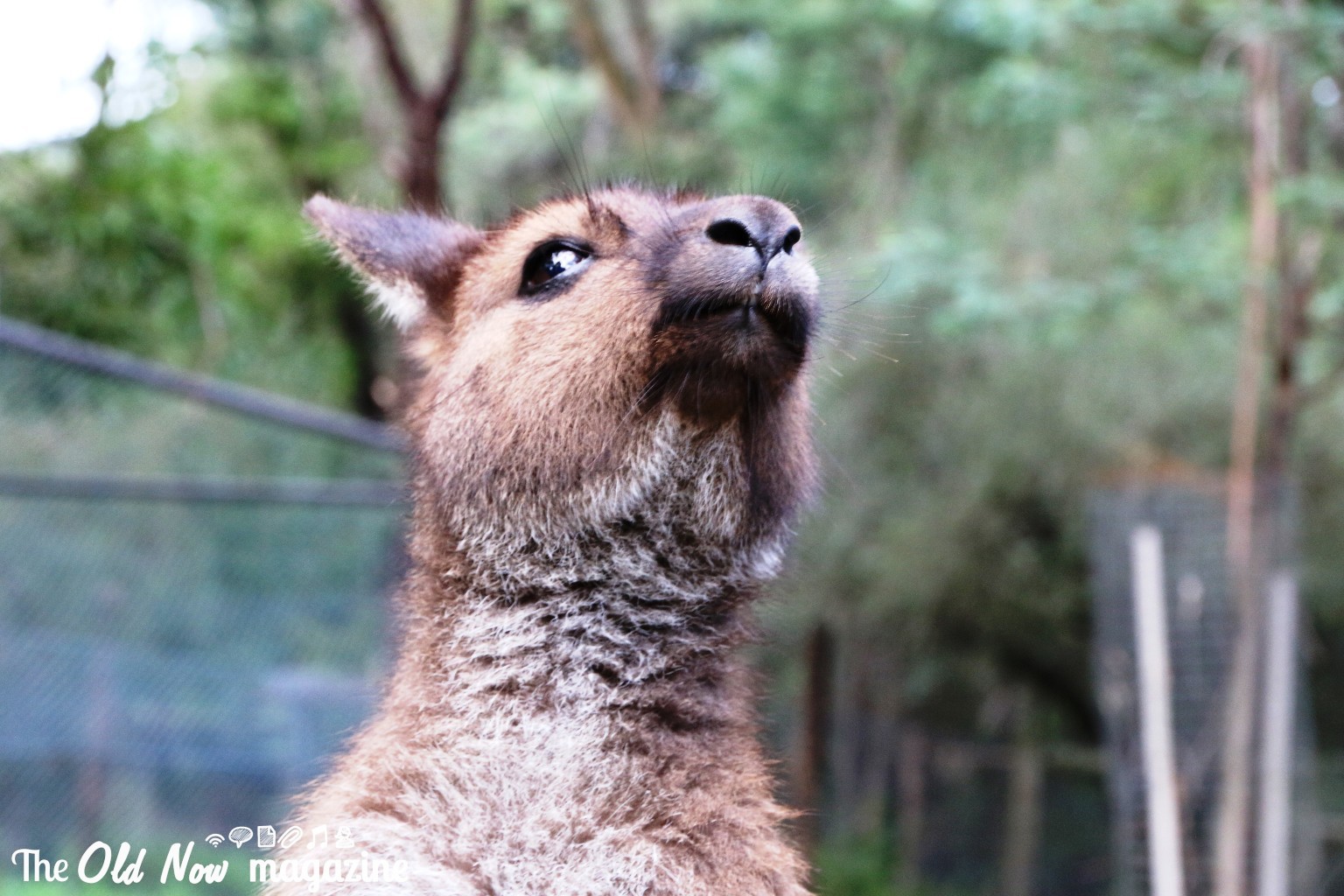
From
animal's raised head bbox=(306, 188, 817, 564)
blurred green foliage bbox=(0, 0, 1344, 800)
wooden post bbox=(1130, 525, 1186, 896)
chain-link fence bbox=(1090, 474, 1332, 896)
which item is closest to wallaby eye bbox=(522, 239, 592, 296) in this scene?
animal's raised head bbox=(306, 188, 817, 564)

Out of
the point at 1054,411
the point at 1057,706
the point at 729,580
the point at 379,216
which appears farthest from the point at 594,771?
the point at 1057,706

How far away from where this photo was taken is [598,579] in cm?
266

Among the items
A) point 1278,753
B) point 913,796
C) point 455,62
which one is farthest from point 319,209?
point 913,796

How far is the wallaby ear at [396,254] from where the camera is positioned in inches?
124

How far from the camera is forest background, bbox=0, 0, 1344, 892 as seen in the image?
7230mm

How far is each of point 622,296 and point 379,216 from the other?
942 millimetres

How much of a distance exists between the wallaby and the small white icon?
50 millimetres

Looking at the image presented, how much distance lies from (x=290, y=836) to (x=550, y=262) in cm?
134

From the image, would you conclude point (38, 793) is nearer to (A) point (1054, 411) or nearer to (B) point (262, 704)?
(B) point (262, 704)

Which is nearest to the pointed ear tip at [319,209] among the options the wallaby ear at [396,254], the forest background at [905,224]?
the wallaby ear at [396,254]

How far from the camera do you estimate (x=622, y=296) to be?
8.63 feet

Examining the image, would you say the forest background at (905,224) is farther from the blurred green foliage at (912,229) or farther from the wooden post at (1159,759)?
the wooden post at (1159,759)

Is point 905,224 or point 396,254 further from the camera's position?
point 905,224

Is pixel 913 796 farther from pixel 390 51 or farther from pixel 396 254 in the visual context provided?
pixel 396 254
